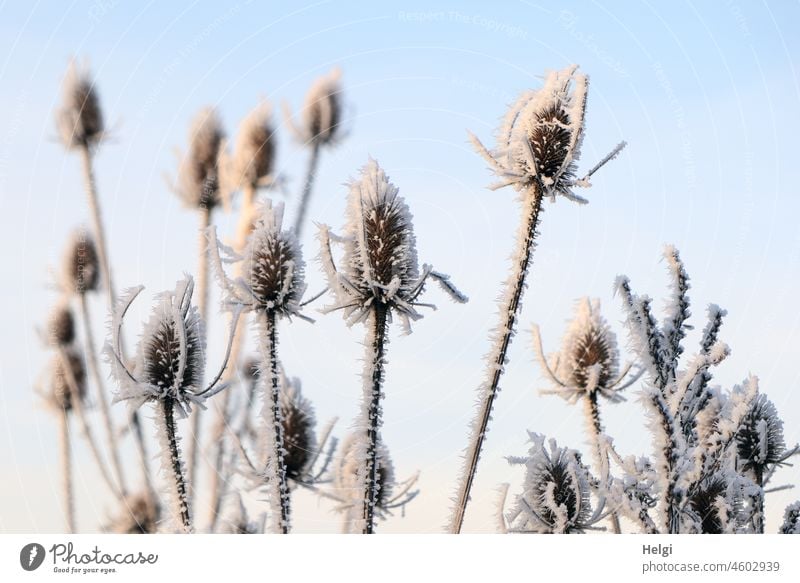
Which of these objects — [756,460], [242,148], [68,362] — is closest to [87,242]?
[68,362]

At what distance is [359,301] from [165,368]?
3.59 ft

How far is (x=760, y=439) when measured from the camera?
6.02 m

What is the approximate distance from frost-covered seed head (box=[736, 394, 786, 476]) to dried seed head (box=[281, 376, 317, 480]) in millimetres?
3040

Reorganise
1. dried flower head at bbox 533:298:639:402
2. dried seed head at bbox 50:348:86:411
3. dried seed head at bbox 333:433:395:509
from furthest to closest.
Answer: dried seed head at bbox 50:348:86:411
dried flower head at bbox 533:298:639:402
dried seed head at bbox 333:433:395:509

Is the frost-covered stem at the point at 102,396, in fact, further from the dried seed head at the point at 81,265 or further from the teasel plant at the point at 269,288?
the teasel plant at the point at 269,288

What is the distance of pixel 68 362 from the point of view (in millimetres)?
10305

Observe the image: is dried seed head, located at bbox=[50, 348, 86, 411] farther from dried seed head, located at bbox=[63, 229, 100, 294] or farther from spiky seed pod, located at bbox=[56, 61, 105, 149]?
spiky seed pod, located at bbox=[56, 61, 105, 149]

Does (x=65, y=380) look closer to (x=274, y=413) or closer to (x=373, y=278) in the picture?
(x=274, y=413)

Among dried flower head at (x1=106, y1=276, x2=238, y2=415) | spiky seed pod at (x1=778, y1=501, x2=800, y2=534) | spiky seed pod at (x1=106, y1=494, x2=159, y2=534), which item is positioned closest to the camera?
dried flower head at (x1=106, y1=276, x2=238, y2=415)

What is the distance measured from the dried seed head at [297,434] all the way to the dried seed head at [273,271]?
6.79ft

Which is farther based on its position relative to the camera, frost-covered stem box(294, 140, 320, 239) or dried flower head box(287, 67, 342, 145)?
dried flower head box(287, 67, 342, 145)

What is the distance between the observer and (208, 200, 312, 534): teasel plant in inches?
179

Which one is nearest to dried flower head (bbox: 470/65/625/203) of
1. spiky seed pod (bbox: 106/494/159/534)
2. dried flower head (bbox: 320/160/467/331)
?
dried flower head (bbox: 320/160/467/331)
